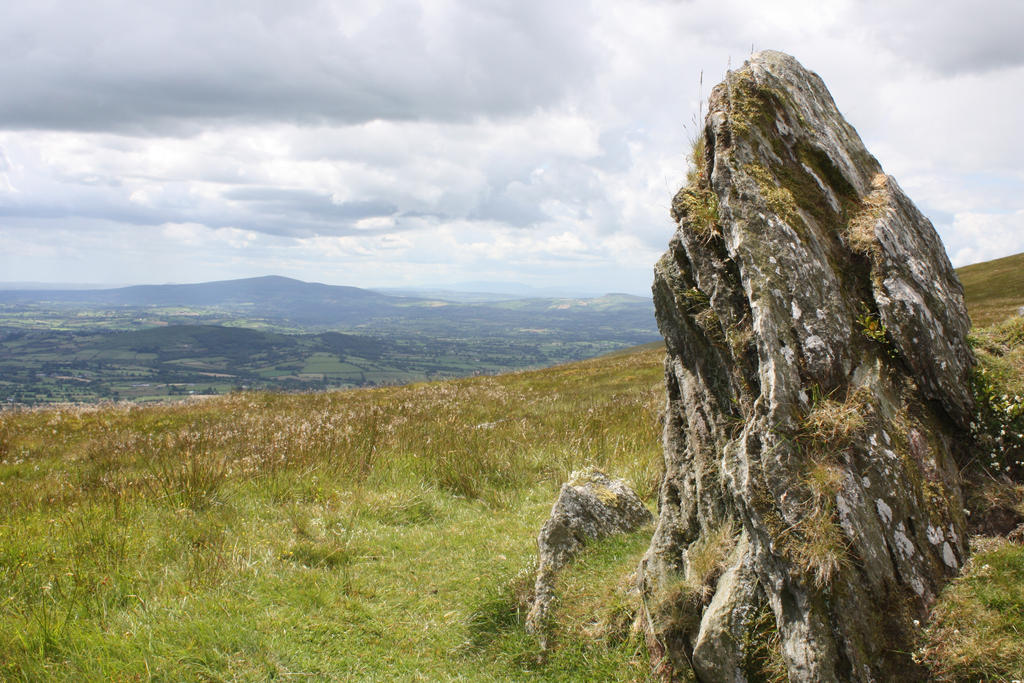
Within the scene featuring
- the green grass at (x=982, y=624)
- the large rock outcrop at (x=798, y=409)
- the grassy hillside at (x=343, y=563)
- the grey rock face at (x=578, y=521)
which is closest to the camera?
the green grass at (x=982, y=624)

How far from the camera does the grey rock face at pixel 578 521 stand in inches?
247

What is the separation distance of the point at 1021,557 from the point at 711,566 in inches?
84.2

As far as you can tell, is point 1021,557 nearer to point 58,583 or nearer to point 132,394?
point 58,583

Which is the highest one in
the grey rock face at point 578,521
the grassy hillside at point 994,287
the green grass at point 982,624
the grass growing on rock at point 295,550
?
the grassy hillside at point 994,287

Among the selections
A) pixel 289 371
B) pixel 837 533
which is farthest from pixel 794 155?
pixel 289 371

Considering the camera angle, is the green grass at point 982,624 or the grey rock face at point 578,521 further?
the grey rock face at point 578,521

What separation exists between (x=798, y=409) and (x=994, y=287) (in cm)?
7493

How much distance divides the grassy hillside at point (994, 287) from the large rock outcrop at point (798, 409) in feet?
126

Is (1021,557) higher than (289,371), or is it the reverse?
(1021,557)

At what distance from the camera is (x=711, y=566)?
15.8 ft

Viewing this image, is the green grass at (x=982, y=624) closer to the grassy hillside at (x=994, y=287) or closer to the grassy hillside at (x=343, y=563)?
the grassy hillside at (x=343, y=563)

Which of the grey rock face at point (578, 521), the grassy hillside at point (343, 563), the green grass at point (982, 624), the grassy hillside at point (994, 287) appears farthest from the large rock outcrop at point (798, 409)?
the grassy hillside at point (994, 287)

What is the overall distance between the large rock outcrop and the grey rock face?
1.23 metres

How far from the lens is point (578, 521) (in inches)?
269
